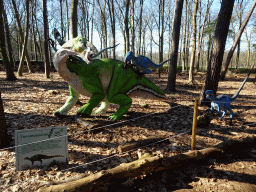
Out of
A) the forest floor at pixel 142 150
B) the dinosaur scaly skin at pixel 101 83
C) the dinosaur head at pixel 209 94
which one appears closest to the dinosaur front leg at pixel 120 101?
the dinosaur scaly skin at pixel 101 83

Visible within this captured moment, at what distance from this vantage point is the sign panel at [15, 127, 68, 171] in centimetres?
229

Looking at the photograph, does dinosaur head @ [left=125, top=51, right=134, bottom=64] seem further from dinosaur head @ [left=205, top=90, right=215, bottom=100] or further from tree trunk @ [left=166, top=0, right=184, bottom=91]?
tree trunk @ [left=166, top=0, right=184, bottom=91]

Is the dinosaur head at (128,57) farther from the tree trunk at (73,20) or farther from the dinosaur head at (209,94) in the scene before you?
the tree trunk at (73,20)

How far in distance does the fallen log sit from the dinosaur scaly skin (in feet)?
6.94

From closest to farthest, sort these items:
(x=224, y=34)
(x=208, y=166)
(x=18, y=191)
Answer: (x=18, y=191)
(x=208, y=166)
(x=224, y=34)

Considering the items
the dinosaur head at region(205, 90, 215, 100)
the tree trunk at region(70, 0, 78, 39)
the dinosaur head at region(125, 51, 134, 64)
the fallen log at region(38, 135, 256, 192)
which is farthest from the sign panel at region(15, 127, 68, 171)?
the tree trunk at region(70, 0, 78, 39)

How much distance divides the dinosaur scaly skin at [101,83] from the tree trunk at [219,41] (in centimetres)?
249

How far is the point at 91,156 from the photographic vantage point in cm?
301

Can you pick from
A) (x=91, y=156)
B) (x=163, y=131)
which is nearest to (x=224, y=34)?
(x=163, y=131)

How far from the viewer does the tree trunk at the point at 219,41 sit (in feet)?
17.9

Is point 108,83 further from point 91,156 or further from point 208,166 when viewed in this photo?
point 208,166

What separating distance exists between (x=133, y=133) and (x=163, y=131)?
78 centimetres

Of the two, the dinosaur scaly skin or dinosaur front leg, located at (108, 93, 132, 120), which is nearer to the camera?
the dinosaur scaly skin

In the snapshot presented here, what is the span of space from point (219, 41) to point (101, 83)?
4.29m
